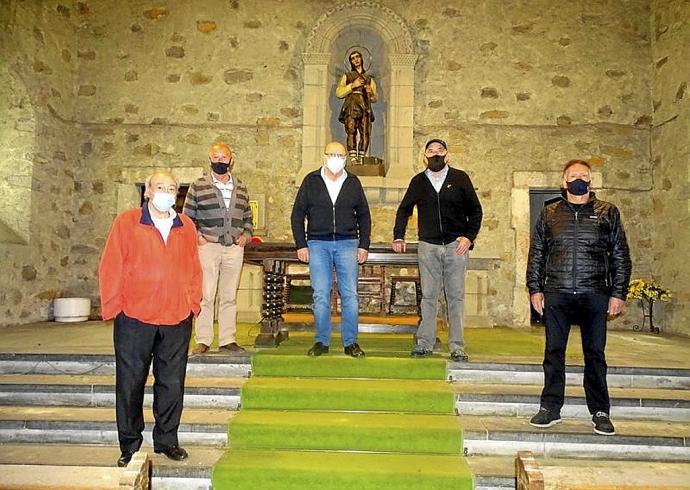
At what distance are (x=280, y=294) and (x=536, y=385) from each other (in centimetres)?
202

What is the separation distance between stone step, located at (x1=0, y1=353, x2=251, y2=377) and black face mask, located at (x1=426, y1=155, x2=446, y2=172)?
71.6 inches

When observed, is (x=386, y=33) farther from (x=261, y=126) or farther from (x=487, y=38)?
(x=261, y=126)

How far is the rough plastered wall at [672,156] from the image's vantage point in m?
6.25

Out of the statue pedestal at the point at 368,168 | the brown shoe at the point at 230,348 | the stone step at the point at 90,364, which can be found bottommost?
the stone step at the point at 90,364

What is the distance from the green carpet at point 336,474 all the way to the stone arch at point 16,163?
481cm

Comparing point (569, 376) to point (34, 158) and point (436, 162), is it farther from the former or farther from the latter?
point (34, 158)

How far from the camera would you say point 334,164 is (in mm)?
3756

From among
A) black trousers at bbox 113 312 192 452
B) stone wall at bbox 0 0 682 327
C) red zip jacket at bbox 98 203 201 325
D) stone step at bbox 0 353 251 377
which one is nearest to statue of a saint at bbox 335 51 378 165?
stone wall at bbox 0 0 682 327

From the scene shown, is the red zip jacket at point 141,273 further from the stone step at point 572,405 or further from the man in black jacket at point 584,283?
the man in black jacket at point 584,283

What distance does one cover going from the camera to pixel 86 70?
7.16m

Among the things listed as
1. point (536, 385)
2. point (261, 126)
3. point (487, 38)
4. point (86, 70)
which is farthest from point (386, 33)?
point (536, 385)

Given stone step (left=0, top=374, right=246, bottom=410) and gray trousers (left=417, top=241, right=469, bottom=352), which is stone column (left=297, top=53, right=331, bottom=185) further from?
stone step (left=0, top=374, right=246, bottom=410)

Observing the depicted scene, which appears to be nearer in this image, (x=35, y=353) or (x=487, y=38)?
(x=35, y=353)

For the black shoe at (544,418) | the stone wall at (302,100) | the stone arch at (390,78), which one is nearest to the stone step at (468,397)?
the black shoe at (544,418)
